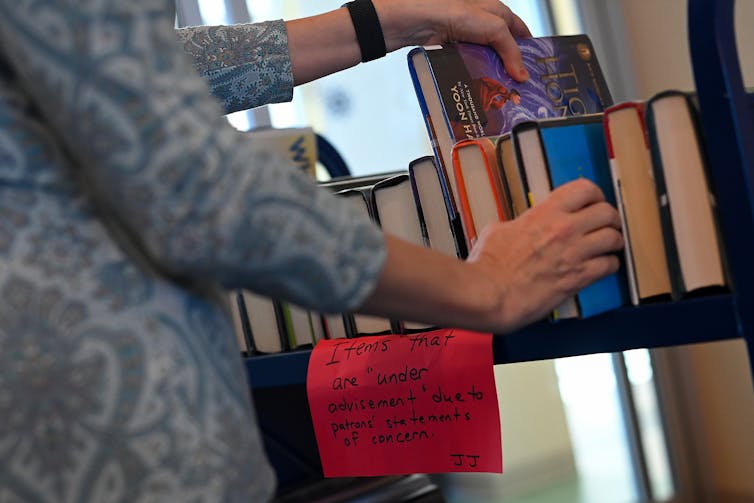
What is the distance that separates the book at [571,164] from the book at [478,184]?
2.2 inches

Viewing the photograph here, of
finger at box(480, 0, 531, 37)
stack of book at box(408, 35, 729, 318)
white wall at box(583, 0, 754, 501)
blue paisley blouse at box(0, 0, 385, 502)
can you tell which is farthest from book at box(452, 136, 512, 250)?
white wall at box(583, 0, 754, 501)

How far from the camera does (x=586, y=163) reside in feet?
2.43

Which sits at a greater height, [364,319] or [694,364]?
[364,319]

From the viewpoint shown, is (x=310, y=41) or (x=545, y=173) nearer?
(x=545, y=173)

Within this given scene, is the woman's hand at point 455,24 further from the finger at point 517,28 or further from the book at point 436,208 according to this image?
the book at point 436,208

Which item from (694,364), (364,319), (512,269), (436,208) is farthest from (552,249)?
(694,364)

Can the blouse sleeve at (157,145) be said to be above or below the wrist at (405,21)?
below

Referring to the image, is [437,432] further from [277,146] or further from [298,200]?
[277,146]

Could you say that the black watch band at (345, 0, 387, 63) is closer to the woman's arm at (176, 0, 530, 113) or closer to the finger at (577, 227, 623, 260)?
the woman's arm at (176, 0, 530, 113)

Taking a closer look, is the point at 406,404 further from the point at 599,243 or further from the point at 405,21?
the point at 405,21

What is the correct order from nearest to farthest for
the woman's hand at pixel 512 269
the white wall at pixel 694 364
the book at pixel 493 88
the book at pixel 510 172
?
the woman's hand at pixel 512 269 < the book at pixel 510 172 < the book at pixel 493 88 < the white wall at pixel 694 364

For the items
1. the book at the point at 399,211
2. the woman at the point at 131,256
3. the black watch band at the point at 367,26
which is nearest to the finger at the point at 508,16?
the black watch band at the point at 367,26

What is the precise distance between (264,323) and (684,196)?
1.76ft

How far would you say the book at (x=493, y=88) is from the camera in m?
0.87
